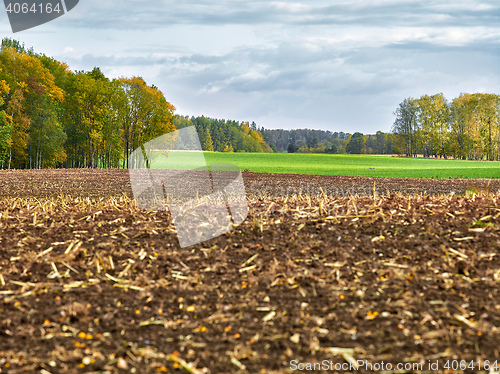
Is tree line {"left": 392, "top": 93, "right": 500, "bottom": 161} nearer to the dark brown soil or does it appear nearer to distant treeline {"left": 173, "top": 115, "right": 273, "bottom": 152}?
distant treeline {"left": 173, "top": 115, "right": 273, "bottom": 152}

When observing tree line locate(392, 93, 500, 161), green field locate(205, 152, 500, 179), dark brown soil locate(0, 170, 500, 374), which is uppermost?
tree line locate(392, 93, 500, 161)

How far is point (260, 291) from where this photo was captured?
4.47m

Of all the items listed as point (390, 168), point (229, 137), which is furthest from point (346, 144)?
point (390, 168)

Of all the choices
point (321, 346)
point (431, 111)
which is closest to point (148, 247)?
point (321, 346)

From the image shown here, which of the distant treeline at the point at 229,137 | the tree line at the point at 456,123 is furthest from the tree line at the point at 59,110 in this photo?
the distant treeline at the point at 229,137

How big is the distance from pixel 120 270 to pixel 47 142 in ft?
136

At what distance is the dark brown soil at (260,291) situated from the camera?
3.52 m

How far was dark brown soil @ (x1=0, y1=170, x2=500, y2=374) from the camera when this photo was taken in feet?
11.6

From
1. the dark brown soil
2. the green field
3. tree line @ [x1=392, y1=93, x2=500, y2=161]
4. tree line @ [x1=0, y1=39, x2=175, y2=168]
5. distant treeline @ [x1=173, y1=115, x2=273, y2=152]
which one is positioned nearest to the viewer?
the dark brown soil

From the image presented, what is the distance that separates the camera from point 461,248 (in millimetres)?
5250

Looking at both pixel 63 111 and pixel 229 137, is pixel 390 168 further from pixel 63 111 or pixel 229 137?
pixel 229 137

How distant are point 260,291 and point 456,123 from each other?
3017 inches

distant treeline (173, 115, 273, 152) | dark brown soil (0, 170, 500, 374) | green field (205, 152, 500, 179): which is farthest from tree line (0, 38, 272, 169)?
distant treeline (173, 115, 273, 152)

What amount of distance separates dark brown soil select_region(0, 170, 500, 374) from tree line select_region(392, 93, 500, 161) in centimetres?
7082
